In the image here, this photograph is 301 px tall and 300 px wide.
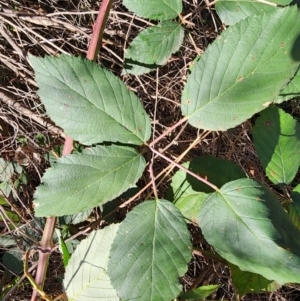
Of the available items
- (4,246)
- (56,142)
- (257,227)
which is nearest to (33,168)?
(56,142)

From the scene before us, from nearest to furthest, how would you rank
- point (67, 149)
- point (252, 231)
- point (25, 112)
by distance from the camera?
1. point (252, 231)
2. point (67, 149)
3. point (25, 112)

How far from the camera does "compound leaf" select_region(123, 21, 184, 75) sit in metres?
1.26

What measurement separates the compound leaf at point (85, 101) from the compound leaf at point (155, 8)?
0.27m

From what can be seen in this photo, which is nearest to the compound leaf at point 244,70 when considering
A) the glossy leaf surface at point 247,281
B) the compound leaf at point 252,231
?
the compound leaf at point 252,231

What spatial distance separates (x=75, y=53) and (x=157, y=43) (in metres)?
0.45

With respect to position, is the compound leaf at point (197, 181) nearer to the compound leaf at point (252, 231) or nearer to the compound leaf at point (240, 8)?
the compound leaf at point (252, 231)

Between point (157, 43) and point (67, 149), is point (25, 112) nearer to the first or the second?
point (67, 149)

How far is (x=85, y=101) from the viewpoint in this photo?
1047 mm

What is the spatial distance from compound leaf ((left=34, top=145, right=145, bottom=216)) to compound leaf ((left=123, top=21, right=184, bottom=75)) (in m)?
0.35

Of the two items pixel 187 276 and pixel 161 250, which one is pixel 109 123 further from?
pixel 187 276

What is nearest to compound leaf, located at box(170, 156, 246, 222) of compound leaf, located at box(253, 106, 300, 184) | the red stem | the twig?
compound leaf, located at box(253, 106, 300, 184)

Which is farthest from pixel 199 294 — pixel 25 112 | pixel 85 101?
pixel 25 112

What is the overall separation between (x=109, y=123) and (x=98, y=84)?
3.9 inches

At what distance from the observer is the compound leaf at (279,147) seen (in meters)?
1.28
